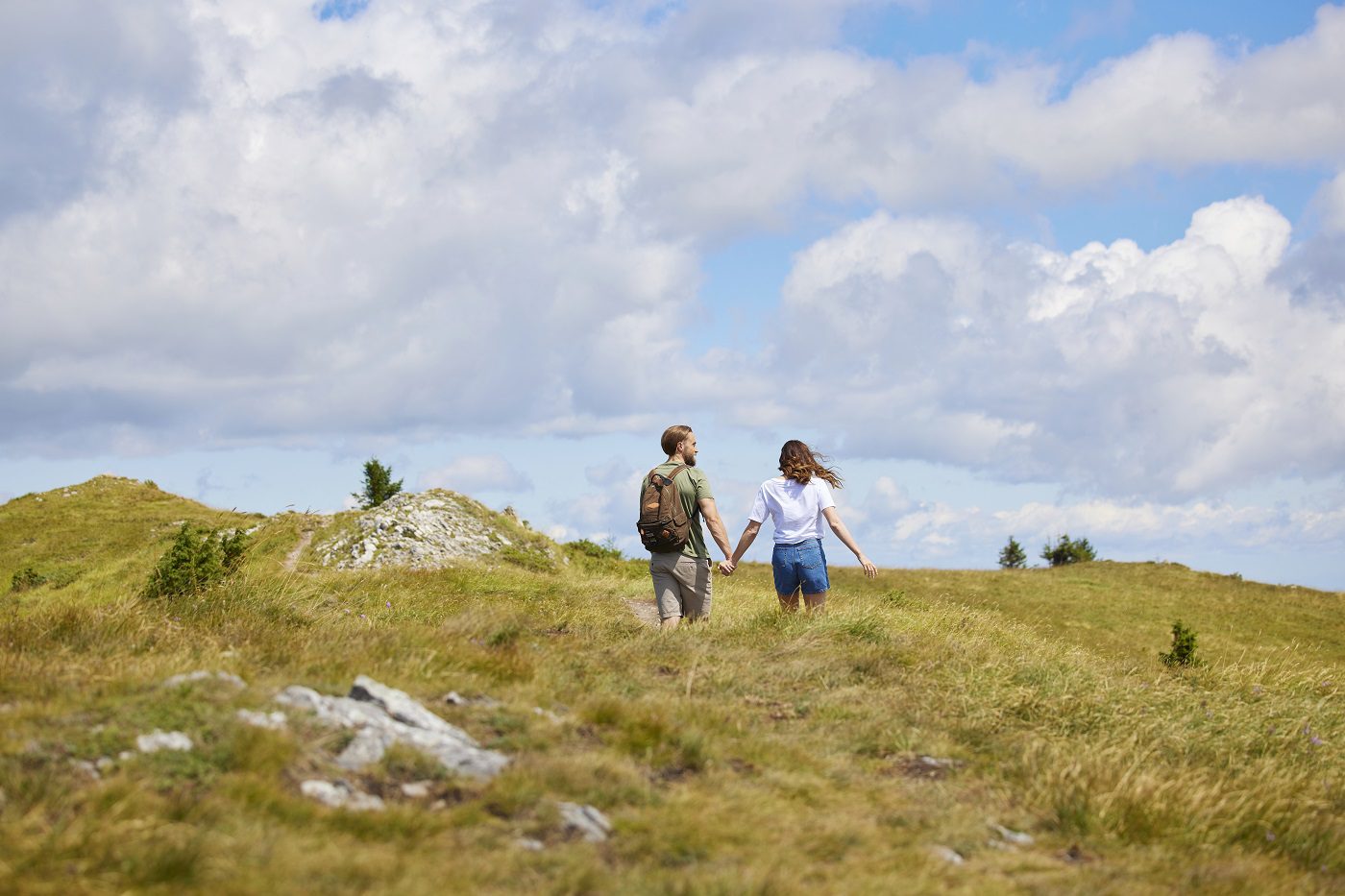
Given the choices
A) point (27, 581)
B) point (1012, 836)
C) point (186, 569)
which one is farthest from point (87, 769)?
point (27, 581)

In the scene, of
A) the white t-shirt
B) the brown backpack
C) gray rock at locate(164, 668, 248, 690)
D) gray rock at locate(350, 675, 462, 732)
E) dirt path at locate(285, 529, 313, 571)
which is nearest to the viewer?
gray rock at locate(350, 675, 462, 732)

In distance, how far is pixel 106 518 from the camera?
37.6 m

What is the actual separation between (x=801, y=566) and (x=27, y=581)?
28.4 meters

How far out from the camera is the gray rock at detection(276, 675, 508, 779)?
19.5ft

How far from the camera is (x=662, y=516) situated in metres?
11.4

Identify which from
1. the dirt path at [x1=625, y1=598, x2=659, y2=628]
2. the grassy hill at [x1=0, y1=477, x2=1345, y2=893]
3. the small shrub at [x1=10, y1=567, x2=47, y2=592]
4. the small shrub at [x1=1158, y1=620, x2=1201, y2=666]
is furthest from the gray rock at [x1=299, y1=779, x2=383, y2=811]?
the small shrub at [x1=10, y1=567, x2=47, y2=592]

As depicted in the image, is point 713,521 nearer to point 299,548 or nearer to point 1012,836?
point 1012,836

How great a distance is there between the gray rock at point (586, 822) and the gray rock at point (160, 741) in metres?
2.20

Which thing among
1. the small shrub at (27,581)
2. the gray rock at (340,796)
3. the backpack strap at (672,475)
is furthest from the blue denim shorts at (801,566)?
the small shrub at (27,581)

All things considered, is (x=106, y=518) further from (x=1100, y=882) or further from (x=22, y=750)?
(x=1100, y=882)

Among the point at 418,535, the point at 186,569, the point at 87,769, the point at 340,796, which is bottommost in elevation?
the point at 340,796

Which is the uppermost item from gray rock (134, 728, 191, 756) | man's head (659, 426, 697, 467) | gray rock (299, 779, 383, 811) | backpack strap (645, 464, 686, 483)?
man's head (659, 426, 697, 467)

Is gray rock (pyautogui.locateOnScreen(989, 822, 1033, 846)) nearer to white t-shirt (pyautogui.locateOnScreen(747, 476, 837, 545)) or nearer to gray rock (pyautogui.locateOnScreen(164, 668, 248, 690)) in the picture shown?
gray rock (pyautogui.locateOnScreen(164, 668, 248, 690))

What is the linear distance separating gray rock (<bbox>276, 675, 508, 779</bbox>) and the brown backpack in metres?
5.00
